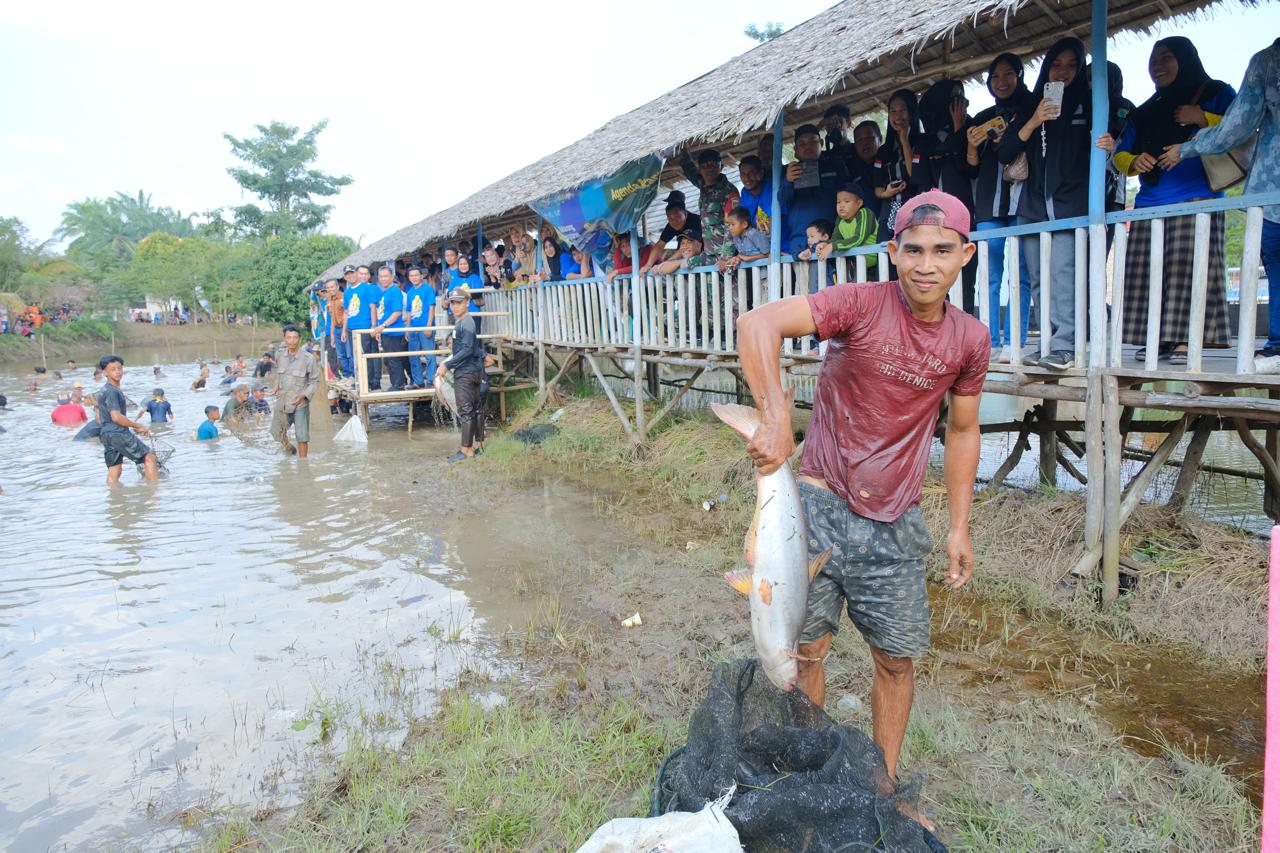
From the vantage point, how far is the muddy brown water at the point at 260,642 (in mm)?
A: 3371

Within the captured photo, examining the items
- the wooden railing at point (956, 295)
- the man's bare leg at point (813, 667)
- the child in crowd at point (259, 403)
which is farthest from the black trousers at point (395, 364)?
the man's bare leg at point (813, 667)

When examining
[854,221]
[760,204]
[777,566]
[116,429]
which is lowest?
[116,429]

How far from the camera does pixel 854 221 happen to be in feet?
19.3

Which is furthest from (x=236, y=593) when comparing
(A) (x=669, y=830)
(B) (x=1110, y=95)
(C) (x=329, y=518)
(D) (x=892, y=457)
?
(B) (x=1110, y=95)

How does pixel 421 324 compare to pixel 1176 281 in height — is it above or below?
above

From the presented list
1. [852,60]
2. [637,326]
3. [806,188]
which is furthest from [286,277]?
[852,60]

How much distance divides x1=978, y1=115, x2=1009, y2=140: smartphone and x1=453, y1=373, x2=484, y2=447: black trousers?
6.68 meters

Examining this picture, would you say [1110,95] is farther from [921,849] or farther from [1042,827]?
[921,849]

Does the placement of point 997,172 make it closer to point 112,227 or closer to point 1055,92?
point 1055,92

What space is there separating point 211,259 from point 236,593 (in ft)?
148

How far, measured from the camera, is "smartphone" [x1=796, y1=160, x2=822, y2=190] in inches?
251

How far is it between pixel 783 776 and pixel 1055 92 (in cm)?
422

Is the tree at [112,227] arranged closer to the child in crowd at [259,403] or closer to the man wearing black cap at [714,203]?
the child in crowd at [259,403]

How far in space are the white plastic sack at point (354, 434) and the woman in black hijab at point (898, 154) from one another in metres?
8.37
